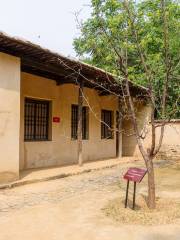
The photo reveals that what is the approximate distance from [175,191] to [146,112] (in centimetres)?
983

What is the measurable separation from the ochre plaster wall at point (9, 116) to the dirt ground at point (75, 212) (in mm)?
638

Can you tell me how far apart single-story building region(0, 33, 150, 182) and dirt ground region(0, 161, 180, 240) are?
142 cm

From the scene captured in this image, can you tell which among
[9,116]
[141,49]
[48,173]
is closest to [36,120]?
[48,173]

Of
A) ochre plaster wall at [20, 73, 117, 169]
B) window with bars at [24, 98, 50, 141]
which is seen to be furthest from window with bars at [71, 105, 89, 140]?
window with bars at [24, 98, 50, 141]

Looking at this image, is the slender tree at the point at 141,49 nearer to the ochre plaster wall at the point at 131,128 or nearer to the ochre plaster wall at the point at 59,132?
the ochre plaster wall at the point at 131,128

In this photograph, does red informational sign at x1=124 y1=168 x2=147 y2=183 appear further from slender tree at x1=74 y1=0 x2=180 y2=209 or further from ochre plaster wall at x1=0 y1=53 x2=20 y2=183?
ochre plaster wall at x1=0 y1=53 x2=20 y2=183

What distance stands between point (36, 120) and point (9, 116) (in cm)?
322

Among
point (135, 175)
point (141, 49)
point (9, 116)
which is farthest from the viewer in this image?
point (9, 116)

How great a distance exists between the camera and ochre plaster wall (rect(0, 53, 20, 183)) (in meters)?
9.03

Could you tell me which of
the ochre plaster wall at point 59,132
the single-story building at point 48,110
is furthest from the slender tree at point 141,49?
the ochre plaster wall at point 59,132

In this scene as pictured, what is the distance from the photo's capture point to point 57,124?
13.2 metres

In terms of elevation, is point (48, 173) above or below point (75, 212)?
above

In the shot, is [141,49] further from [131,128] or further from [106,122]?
[131,128]

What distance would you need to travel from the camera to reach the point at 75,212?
6590 mm
